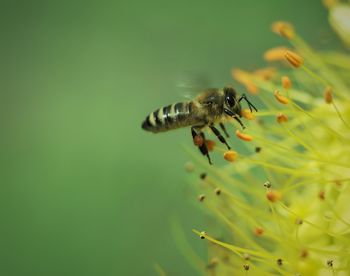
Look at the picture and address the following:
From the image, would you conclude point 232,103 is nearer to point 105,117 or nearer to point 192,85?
point 192,85

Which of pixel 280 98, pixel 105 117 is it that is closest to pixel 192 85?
pixel 280 98

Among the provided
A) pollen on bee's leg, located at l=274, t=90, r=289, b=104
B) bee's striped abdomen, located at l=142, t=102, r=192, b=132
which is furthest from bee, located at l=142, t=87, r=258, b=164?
pollen on bee's leg, located at l=274, t=90, r=289, b=104

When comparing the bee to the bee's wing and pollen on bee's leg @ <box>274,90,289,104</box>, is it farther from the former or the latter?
pollen on bee's leg @ <box>274,90,289,104</box>

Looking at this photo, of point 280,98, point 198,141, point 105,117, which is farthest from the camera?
point 105,117

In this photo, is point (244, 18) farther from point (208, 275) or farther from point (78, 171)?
point (208, 275)

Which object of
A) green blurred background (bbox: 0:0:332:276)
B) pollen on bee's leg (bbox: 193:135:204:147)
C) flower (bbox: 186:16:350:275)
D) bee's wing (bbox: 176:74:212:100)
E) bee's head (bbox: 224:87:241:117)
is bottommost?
flower (bbox: 186:16:350:275)
